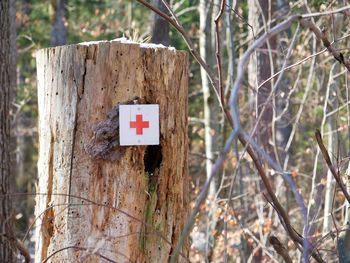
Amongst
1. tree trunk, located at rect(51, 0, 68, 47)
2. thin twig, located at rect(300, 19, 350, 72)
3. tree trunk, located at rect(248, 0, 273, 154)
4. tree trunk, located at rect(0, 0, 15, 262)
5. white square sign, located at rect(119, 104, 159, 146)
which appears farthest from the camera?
tree trunk, located at rect(51, 0, 68, 47)

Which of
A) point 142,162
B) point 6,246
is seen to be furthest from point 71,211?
point 6,246

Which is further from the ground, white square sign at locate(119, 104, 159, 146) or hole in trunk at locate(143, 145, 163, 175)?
white square sign at locate(119, 104, 159, 146)

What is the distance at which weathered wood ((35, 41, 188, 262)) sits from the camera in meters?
3.47

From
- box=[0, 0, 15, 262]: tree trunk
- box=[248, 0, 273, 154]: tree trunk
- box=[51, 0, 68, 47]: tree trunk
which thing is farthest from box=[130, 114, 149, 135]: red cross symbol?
box=[51, 0, 68, 47]: tree trunk

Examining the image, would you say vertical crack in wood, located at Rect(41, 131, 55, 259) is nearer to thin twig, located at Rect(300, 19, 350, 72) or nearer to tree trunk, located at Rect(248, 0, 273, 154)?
thin twig, located at Rect(300, 19, 350, 72)

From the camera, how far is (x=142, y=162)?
140 inches

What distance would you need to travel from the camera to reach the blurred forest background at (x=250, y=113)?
5453mm

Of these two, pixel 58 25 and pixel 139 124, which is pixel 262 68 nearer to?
pixel 139 124

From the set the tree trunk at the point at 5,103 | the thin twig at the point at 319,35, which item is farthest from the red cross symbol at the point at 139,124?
the tree trunk at the point at 5,103

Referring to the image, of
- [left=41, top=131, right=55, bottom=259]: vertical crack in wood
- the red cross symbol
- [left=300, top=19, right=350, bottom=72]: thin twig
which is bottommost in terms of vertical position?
[left=41, top=131, right=55, bottom=259]: vertical crack in wood

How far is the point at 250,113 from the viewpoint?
9.98 metres

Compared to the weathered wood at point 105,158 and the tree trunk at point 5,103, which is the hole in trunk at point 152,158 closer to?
the weathered wood at point 105,158

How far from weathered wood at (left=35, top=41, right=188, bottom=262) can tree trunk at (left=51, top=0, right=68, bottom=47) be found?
42.9ft

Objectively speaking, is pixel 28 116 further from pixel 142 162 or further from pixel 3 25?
pixel 142 162
